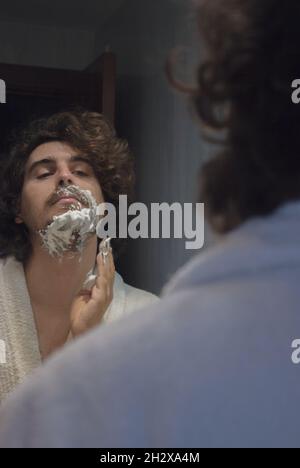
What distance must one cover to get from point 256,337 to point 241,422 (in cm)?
4

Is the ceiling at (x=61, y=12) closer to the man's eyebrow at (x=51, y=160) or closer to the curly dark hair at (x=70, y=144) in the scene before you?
the curly dark hair at (x=70, y=144)

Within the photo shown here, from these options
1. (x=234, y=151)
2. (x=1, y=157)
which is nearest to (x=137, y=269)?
(x=1, y=157)

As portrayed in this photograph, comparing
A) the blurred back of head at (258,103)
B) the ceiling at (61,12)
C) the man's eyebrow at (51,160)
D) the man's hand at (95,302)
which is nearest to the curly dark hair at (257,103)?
the blurred back of head at (258,103)

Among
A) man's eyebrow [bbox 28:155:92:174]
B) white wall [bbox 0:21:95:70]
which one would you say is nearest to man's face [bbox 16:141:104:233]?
man's eyebrow [bbox 28:155:92:174]

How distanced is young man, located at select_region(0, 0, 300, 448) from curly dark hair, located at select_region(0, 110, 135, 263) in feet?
2.88

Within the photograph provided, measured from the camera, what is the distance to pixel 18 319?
1178 mm

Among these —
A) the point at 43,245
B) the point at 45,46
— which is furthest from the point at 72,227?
the point at 45,46

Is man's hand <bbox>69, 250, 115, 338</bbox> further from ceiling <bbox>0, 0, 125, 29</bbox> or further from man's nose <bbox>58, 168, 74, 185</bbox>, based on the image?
ceiling <bbox>0, 0, 125, 29</bbox>

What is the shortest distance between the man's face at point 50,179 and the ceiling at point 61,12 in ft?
1.57

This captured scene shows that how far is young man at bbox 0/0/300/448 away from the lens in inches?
12.1

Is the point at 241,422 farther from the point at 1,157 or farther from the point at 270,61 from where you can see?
the point at 1,157

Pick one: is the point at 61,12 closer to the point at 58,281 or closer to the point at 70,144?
the point at 70,144

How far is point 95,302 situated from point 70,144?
0.28 m

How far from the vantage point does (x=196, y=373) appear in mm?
Result: 308
